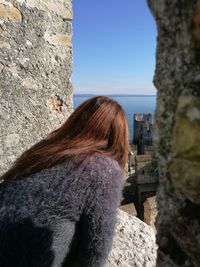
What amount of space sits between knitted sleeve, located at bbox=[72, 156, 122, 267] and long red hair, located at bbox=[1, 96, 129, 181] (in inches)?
4.6

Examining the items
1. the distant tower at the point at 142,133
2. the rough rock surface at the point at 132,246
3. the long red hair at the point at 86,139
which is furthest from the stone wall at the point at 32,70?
the distant tower at the point at 142,133

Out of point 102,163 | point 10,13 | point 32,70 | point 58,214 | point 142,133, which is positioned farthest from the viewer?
point 142,133

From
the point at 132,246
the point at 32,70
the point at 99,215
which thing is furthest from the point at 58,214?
the point at 32,70

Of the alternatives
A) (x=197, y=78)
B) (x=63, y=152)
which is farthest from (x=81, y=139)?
(x=197, y=78)

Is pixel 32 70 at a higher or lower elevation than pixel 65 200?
higher

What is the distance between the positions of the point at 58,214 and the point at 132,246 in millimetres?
934

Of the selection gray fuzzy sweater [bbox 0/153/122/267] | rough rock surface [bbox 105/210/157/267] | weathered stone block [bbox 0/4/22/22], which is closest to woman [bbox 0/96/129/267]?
gray fuzzy sweater [bbox 0/153/122/267]

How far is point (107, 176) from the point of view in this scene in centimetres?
213

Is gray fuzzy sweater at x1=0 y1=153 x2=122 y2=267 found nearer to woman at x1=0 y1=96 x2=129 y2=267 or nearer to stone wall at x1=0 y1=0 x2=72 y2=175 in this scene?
woman at x1=0 y1=96 x2=129 y2=267

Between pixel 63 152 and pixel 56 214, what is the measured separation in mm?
293

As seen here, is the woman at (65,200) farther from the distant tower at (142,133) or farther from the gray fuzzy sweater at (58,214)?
the distant tower at (142,133)

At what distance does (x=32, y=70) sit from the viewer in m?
3.40

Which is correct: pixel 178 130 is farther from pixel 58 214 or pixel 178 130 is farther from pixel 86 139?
pixel 86 139

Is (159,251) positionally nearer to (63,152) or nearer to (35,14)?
(63,152)
